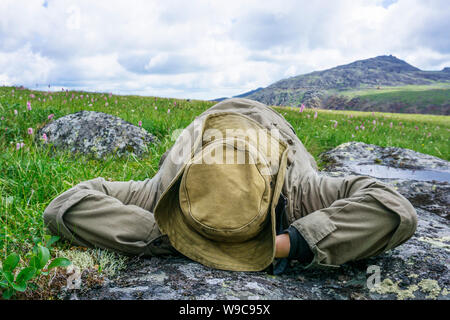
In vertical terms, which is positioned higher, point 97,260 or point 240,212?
point 240,212

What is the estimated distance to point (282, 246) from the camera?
8.47 feet

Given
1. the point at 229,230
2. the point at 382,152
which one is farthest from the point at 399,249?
the point at 382,152

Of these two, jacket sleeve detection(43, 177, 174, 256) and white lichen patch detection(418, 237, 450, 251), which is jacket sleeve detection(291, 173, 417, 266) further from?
jacket sleeve detection(43, 177, 174, 256)

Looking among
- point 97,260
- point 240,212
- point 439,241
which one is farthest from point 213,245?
point 439,241

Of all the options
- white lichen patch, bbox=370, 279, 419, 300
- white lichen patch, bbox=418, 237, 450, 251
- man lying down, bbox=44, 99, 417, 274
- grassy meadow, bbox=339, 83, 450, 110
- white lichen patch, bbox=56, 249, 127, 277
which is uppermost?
grassy meadow, bbox=339, 83, 450, 110

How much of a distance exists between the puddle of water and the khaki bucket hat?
3552 millimetres

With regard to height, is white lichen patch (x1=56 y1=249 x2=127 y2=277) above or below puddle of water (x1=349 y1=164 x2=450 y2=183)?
below

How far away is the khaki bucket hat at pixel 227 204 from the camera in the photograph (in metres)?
2.19

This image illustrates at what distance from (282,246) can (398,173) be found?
4110 mm

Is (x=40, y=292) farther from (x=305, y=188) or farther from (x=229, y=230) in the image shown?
(x=305, y=188)

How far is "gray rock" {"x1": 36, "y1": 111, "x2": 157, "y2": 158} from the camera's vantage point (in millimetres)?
6137

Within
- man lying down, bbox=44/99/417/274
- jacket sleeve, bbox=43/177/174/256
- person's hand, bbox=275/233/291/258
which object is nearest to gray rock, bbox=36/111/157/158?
man lying down, bbox=44/99/417/274

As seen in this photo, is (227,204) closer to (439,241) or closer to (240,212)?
(240,212)
